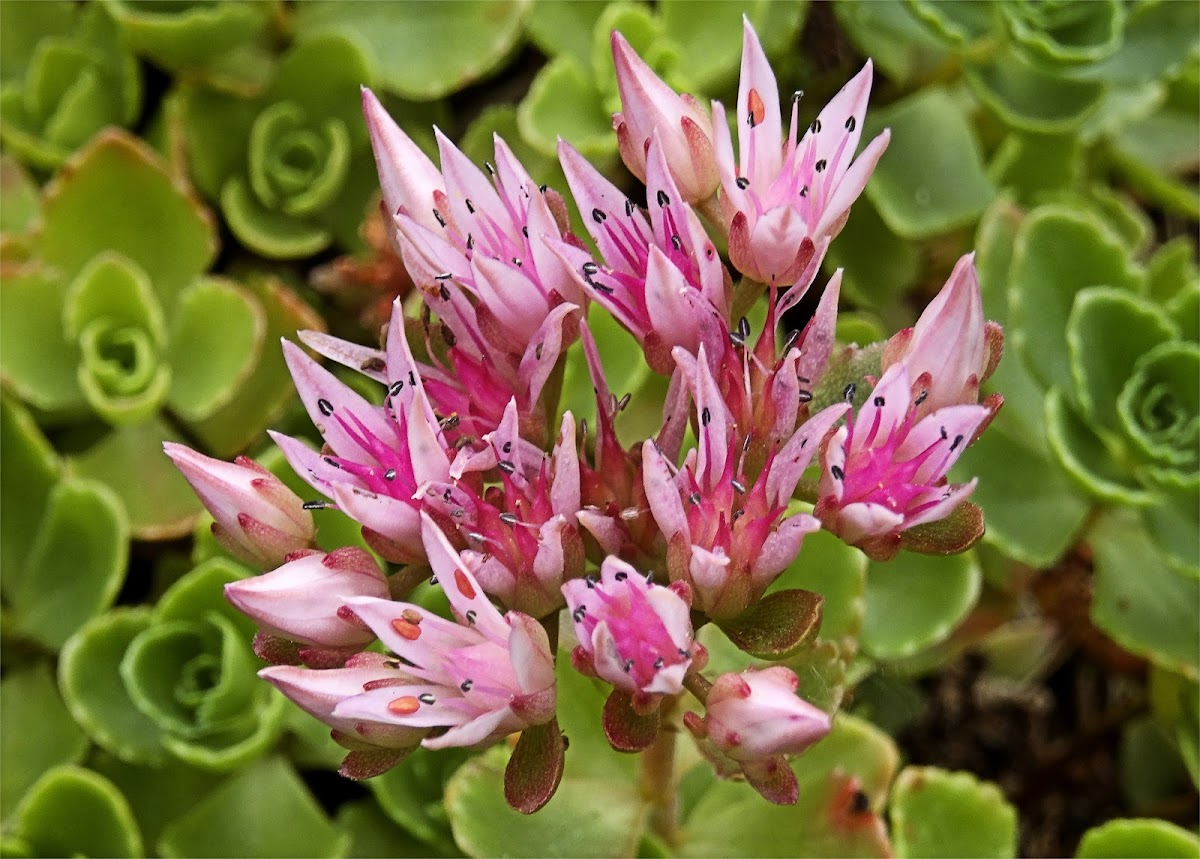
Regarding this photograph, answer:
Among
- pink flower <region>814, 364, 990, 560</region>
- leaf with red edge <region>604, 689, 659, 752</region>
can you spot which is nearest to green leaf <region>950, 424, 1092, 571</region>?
pink flower <region>814, 364, 990, 560</region>

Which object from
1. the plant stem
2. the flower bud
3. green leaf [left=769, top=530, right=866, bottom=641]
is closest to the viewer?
the flower bud

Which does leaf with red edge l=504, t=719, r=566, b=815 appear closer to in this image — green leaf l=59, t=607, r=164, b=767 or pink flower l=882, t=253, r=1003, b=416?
pink flower l=882, t=253, r=1003, b=416

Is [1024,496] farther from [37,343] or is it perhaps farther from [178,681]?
[37,343]

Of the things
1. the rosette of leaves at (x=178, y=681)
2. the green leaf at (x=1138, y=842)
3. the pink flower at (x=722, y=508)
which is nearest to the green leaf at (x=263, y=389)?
the rosette of leaves at (x=178, y=681)

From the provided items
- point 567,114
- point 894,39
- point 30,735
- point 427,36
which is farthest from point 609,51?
point 30,735

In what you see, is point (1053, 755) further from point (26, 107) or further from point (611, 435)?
point (26, 107)

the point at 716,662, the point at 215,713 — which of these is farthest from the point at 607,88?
the point at 215,713
